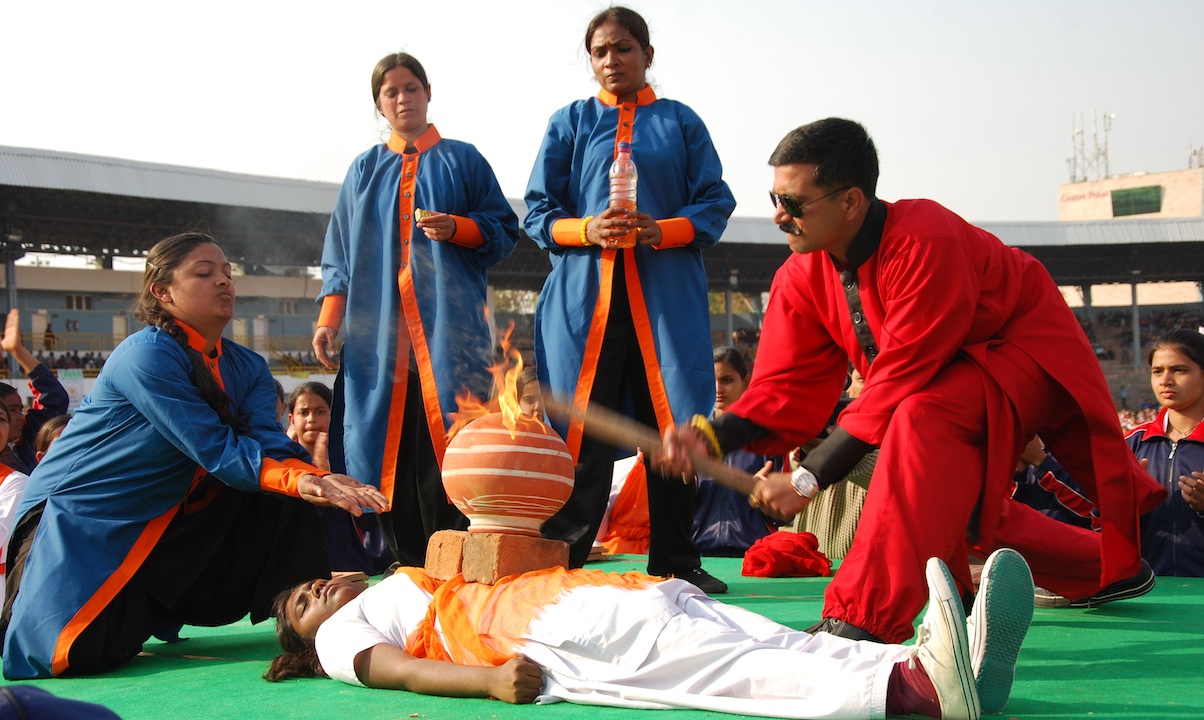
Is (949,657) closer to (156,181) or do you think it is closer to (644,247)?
(644,247)

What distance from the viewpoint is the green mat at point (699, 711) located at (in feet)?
8.22

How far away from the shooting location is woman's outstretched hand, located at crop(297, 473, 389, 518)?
10.2 ft

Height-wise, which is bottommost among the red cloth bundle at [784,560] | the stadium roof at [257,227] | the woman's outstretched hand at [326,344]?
the red cloth bundle at [784,560]

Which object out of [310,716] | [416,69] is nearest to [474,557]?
[310,716]

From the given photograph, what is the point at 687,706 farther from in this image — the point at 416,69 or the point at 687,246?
the point at 416,69

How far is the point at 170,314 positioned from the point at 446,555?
136 cm

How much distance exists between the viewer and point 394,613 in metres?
2.97

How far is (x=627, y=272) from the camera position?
4.46 meters

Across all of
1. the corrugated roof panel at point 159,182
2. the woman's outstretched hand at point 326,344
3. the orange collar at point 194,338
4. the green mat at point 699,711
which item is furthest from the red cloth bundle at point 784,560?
the corrugated roof panel at point 159,182

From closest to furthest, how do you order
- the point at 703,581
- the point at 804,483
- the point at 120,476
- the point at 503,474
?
the point at 804,483 < the point at 503,474 < the point at 120,476 < the point at 703,581

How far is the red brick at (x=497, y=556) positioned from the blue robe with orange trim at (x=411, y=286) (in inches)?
61.8

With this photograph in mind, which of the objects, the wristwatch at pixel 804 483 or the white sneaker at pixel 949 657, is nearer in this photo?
the white sneaker at pixel 949 657

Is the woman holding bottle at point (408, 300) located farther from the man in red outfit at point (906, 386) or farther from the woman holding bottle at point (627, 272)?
the man in red outfit at point (906, 386)

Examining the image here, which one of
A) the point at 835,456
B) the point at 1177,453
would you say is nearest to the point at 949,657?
the point at 835,456
